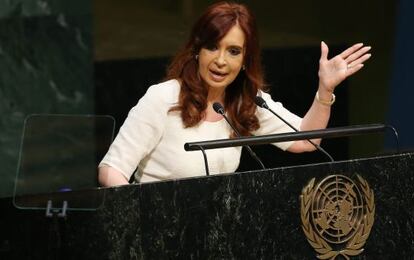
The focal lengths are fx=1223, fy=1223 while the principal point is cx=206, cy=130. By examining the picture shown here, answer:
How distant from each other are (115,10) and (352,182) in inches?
117

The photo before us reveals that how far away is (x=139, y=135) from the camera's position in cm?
411

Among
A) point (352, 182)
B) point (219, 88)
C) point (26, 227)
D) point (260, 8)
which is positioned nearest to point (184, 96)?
point (219, 88)

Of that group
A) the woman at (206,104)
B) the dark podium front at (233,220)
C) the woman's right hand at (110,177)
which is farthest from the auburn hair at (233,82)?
the dark podium front at (233,220)

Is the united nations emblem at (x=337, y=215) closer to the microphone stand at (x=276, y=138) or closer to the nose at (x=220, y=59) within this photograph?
the microphone stand at (x=276, y=138)

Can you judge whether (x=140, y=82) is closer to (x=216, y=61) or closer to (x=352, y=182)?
(x=216, y=61)

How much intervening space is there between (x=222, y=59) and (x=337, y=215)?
2.68 feet

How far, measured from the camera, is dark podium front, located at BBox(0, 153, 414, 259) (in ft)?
10.9

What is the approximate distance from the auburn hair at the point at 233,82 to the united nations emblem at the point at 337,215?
70cm

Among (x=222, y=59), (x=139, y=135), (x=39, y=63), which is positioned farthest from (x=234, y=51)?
(x=39, y=63)

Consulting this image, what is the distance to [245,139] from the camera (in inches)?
145

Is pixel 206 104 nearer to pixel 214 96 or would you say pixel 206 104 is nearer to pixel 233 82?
pixel 214 96

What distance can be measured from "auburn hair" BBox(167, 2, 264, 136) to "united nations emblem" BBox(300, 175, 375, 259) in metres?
0.70

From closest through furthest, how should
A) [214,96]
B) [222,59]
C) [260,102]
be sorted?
1. [260,102]
2. [222,59]
3. [214,96]

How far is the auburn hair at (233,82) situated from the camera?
421 cm
